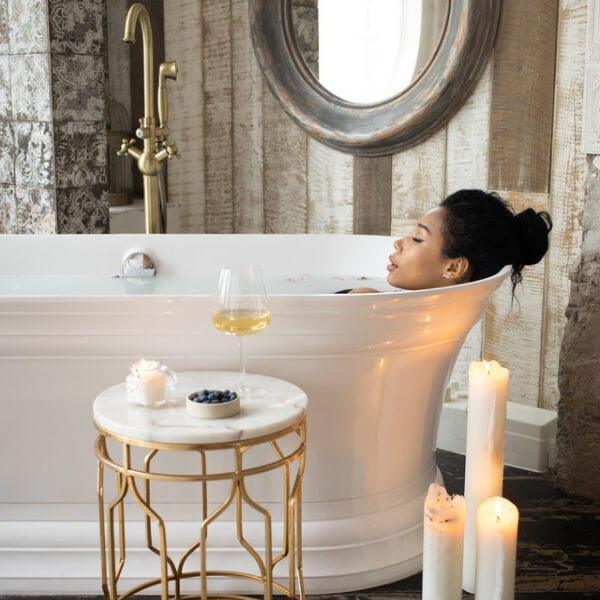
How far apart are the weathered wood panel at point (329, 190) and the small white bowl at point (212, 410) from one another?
1.77 meters

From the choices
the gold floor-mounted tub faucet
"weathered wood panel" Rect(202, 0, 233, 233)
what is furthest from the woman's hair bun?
"weathered wood panel" Rect(202, 0, 233, 233)

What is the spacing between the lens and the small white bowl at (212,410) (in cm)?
159

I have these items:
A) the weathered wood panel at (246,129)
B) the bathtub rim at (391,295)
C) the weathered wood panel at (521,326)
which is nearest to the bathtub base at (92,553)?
the bathtub rim at (391,295)

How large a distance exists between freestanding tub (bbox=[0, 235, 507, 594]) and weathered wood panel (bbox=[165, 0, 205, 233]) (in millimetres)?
1906

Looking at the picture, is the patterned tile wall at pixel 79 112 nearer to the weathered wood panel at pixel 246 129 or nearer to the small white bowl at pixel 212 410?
the weathered wood panel at pixel 246 129

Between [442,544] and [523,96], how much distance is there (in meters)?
1.53

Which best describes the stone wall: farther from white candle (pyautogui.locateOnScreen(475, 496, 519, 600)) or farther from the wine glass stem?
the wine glass stem

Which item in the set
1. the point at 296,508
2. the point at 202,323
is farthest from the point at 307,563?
the point at 202,323

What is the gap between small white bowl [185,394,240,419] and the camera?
1.59 meters

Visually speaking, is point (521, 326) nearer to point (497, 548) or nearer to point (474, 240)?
point (474, 240)

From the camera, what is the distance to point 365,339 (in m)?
1.91

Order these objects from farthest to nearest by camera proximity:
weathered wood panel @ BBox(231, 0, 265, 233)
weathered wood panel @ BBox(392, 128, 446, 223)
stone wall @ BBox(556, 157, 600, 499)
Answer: weathered wood panel @ BBox(231, 0, 265, 233) → weathered wood panel @ BBox(392, 128, 446, 223) → stone wall @ BBox(556, 157, 600, 499)

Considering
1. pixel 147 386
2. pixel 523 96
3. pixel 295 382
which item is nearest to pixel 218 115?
pixel 523 96

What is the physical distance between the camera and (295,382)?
6.40 ft
